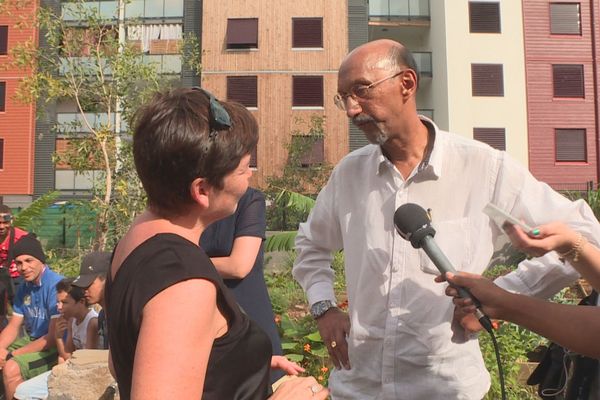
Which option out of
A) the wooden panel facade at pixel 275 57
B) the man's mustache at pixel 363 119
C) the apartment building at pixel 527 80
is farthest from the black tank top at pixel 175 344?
the apartment building at pixel 527 80

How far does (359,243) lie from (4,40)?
30496mm

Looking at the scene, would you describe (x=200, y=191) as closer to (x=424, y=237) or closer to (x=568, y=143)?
(x=424, y=237)

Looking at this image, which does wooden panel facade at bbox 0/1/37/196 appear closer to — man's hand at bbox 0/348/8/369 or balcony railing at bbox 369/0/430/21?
balcony railing at bbox 369/0/430/21

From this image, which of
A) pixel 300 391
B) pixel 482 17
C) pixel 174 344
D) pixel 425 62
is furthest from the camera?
pixel 425 62

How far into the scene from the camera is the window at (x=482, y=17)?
2792 cm

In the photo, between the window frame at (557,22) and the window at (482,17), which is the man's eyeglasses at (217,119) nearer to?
the window at (482,17)

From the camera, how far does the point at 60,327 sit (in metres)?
5.93

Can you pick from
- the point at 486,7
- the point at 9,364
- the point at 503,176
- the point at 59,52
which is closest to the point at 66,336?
the point at 9,364

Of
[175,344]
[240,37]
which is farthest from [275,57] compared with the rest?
[175,344]

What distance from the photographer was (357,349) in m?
2.51

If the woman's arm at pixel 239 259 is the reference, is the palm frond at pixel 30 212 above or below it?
above

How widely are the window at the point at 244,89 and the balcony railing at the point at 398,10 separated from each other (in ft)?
21.1

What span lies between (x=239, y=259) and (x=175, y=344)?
5.55 feet

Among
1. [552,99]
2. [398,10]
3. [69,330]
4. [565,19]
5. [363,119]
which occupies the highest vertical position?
[398,10]
